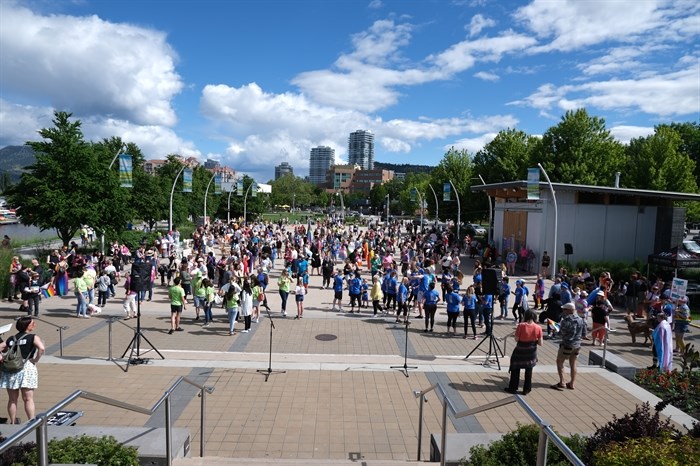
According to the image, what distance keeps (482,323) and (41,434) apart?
13.6 metres

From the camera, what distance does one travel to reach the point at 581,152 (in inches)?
1656

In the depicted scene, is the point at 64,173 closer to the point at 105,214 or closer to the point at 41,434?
the point at 105,214

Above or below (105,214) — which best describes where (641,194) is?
above

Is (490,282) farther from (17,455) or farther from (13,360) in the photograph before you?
(17,455)

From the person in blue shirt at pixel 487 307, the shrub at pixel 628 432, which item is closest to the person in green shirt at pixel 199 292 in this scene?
the person in blue shirt at pixel 487 307

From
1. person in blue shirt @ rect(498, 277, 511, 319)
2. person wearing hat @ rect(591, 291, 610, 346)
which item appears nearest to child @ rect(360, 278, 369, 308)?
person in blue shirt @ rect(498, 277, 511, 319)

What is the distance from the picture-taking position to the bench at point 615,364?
1067 cm

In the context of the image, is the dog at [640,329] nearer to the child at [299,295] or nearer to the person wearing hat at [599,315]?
the person wearing hat at [599,315]

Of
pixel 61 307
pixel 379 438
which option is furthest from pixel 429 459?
pixel 61 307

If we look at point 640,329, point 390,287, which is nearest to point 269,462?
point 390,287

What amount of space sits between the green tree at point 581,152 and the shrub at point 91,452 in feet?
139

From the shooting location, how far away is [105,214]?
26.2 m

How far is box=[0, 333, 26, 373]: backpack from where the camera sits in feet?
22.7

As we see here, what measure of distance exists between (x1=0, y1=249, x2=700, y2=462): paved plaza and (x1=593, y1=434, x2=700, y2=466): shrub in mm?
2958
